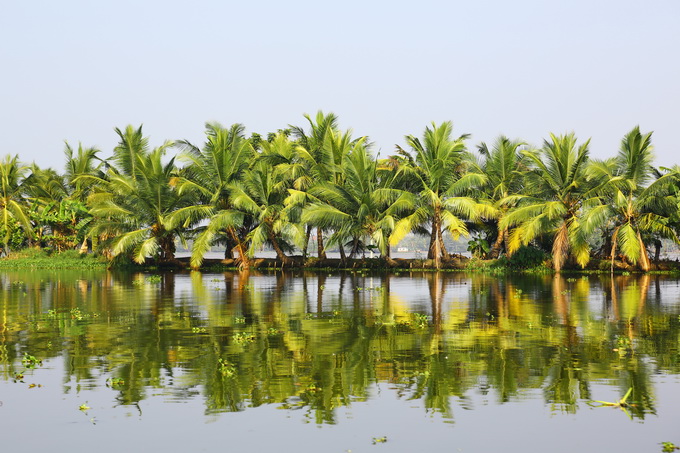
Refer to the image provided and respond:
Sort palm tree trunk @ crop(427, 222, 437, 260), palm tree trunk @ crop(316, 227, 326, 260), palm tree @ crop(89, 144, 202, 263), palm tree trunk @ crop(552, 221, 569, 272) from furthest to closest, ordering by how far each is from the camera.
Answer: palm tree trunk @ crop(316, 227, 326, 260)
palm tree @ crop(89, 144, 202, 263)
palm tree trunk @ crop(427, 222, 437, 260)
palm tree trunk @ crop(552, 221, 569, 272)

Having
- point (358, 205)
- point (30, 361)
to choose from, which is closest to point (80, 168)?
point (358, 205)

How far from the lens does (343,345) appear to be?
12.6 meters

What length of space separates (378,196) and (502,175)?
7.50 metres

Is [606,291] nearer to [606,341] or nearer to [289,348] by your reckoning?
[606,341]

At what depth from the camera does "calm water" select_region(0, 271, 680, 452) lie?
285 inches

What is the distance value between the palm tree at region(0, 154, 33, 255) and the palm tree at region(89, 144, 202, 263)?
10.0 m

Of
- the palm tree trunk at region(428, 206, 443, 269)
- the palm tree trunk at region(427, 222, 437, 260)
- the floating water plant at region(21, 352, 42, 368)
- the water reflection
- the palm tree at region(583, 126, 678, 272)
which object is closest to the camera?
the water reflection

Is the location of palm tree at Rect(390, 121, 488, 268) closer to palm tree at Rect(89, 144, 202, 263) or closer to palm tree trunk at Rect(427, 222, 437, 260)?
palm tree trunk at Rect(427, 222, 437, 260)

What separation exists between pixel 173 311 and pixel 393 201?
2233 centimetres

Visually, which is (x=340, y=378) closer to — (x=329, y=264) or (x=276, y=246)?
(x=276, y=246)

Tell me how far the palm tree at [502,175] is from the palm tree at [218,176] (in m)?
13.6

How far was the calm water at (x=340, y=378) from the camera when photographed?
7250 millimetres

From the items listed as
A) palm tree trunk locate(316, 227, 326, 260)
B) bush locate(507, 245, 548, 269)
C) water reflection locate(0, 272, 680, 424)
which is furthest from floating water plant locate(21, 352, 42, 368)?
palm tree trunk locate(316, 227, 326, 260)

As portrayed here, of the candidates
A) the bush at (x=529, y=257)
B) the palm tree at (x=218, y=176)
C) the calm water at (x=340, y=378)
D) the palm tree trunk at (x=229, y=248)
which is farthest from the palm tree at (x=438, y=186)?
the calm water at (x=340, y=378)
